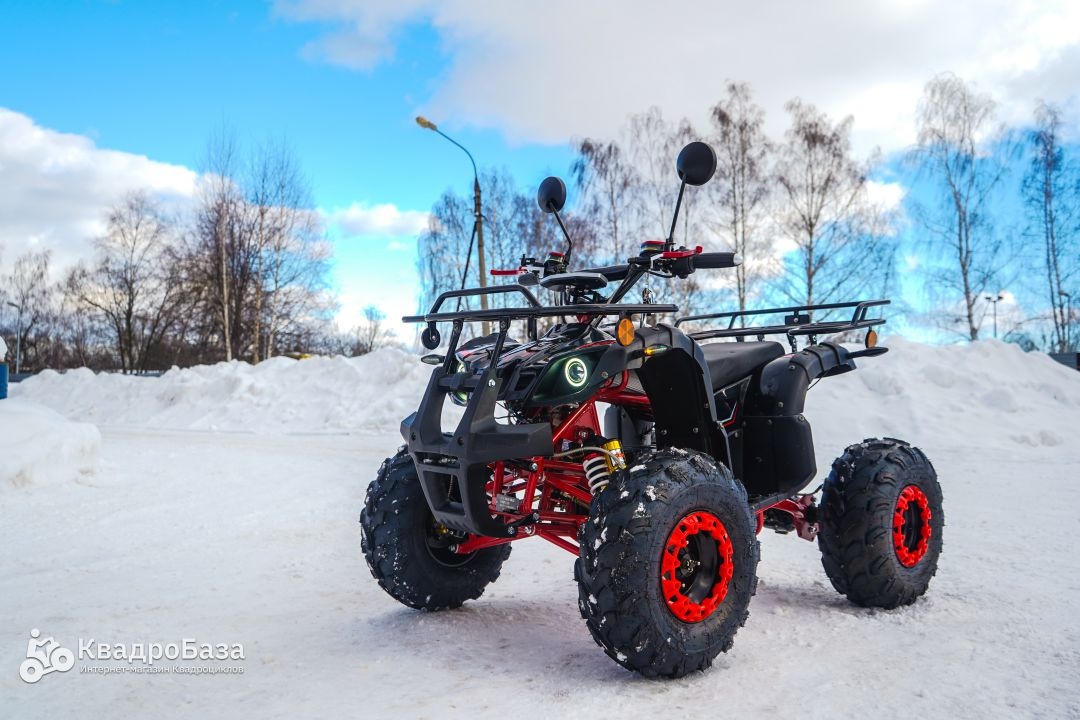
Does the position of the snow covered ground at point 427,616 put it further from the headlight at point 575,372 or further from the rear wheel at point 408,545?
the headlight at point 575,372

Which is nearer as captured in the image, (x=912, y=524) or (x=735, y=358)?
(x=735, y=358)

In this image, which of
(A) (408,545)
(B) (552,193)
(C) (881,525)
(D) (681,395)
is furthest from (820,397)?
(A) (408,545)

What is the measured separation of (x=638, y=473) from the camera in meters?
3.27

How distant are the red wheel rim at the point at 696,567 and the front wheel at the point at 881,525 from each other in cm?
119

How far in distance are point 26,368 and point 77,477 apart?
66263mm

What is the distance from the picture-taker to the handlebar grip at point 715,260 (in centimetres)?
364

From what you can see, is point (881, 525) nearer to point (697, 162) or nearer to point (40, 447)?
point (697, 162)

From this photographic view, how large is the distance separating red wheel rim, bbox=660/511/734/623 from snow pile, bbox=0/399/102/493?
7.63 meters

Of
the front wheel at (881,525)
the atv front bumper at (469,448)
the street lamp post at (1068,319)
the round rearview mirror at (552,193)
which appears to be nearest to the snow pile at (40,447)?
the atv front bumper at (469,448)

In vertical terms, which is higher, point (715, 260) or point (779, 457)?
point (715, 260)

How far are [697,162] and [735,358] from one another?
1.10 m

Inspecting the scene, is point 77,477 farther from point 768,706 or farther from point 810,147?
point 810,147

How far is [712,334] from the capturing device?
4.78m

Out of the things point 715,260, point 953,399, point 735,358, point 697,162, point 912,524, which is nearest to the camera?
point 715,260
